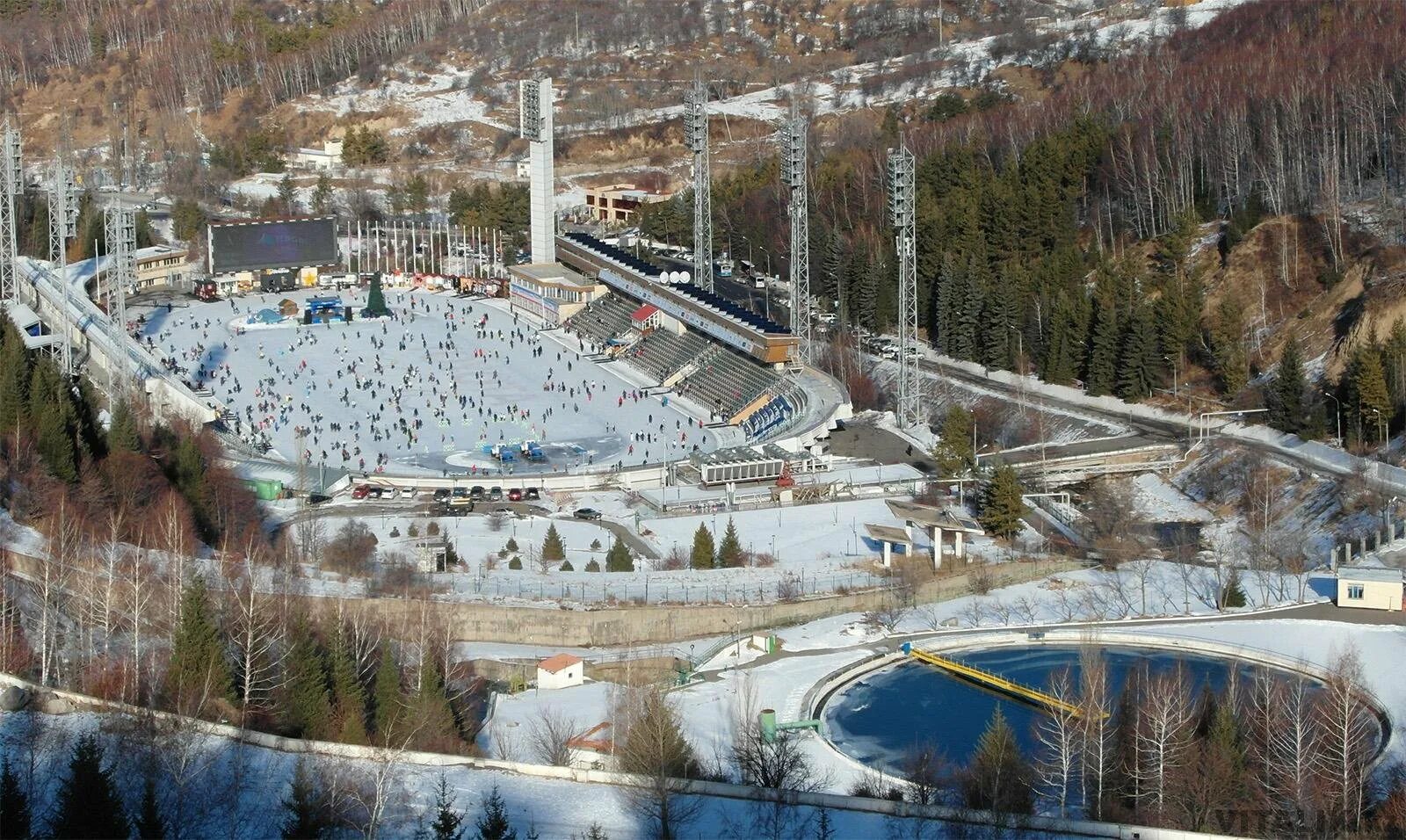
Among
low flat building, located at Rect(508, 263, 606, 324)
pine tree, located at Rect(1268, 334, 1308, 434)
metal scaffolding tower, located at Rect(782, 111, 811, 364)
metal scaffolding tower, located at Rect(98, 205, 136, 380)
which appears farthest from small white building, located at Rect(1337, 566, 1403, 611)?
low flat building, located at Rect(508, 263, 606, 324)

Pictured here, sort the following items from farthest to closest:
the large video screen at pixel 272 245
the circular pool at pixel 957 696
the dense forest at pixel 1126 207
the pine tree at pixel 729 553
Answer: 1. the large video screen at pixel 272 245
2. the dense forest at pixel 1126 207
3. the pine tree at pixel 729 553
4. the circular pool at pixel 957 696

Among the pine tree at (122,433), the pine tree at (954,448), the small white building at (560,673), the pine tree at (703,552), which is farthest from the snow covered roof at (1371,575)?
the pine tree at (122,433)

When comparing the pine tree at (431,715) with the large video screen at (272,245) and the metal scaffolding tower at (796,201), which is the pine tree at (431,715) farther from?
the large video screen at (272,245)

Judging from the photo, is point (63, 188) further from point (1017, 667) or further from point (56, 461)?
point (1017, 667)

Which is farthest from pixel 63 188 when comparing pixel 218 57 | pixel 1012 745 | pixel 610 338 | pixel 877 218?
pixel 218 57

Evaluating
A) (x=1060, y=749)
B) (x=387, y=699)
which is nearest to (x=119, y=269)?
(x=387, y=699)

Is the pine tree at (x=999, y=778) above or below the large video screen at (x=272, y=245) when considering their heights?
below

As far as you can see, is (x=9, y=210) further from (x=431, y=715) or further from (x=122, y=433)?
(x=431, y=715)
